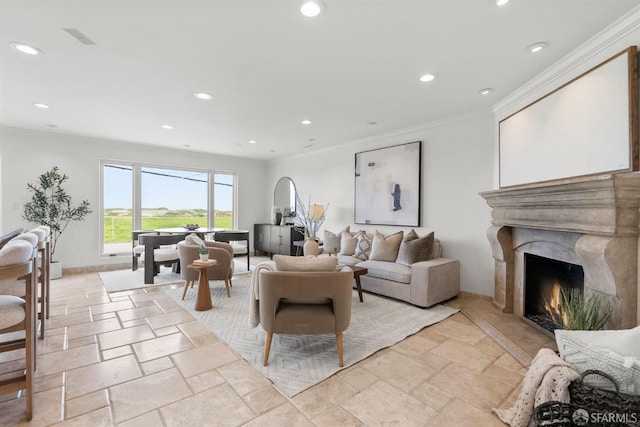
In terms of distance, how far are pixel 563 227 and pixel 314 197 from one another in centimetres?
482

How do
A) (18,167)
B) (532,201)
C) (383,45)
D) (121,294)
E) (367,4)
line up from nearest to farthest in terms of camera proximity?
(367,4), (383,45), (532,201), (121,294), (18,167)

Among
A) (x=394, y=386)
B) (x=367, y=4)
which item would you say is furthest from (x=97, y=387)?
(x=367, y=4)

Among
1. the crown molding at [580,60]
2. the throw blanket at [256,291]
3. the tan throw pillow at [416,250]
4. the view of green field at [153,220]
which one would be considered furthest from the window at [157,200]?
the crown molding at [580,60]

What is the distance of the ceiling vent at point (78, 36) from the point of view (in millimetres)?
2162

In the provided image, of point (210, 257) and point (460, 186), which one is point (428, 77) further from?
point (210, 257)

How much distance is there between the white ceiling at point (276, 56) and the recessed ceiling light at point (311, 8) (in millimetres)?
57

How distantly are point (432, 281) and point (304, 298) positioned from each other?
196 cm

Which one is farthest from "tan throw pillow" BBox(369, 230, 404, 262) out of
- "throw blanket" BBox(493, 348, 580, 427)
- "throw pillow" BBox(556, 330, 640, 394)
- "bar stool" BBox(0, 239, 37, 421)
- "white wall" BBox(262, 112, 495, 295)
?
"bar stool" BBox(0, 239, 37, 421)

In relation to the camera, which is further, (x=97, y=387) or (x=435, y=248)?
(x=435, y=248)

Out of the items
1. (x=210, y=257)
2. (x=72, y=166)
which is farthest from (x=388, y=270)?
(x=72, y=166)

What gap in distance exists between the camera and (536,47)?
2381mm

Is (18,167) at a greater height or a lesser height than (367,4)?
lesser

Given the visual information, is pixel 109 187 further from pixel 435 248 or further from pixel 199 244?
pixel 435 248

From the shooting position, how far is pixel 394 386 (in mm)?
2043
